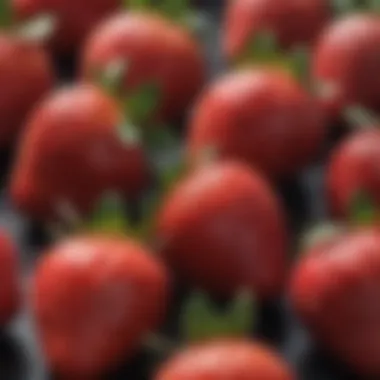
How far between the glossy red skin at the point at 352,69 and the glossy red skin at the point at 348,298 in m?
0.18

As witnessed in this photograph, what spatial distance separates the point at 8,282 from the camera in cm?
79

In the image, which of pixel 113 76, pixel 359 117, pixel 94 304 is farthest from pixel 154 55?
pixel 94 304

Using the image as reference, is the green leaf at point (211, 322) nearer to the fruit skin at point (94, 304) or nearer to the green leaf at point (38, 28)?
the fruit skin at point (94, 304)

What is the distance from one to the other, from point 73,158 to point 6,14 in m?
0.17

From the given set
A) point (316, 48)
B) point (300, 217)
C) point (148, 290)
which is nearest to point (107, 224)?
point (148, 290)

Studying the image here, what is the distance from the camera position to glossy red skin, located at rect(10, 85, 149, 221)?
869mm

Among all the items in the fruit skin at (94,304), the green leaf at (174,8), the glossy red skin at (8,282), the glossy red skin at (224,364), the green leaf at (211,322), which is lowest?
the glossy red skin at (224,364)

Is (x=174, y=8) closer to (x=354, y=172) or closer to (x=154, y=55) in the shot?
(x=154, y=55)

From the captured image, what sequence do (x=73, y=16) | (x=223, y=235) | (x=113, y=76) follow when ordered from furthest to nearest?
(x=73, y=16)
(x=113, y=76)
(x=223, y=235)

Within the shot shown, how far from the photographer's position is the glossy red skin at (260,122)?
0.89 m

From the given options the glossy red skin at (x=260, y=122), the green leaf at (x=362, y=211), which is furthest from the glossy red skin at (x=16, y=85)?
the green leaf at (x=362, y=211)

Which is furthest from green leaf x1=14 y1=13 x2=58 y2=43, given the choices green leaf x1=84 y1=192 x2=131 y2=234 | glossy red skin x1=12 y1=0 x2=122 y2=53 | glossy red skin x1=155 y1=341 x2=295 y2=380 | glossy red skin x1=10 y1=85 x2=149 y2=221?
glossy red skin x1=155 y1=341 x2=295 y2=380

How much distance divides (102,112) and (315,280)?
0.62 ft

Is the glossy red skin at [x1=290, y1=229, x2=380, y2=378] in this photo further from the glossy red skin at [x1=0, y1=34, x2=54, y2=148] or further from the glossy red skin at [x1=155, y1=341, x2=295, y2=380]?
the glossy red skin at [x1=0, y1=34, x2=54, y2=148]
